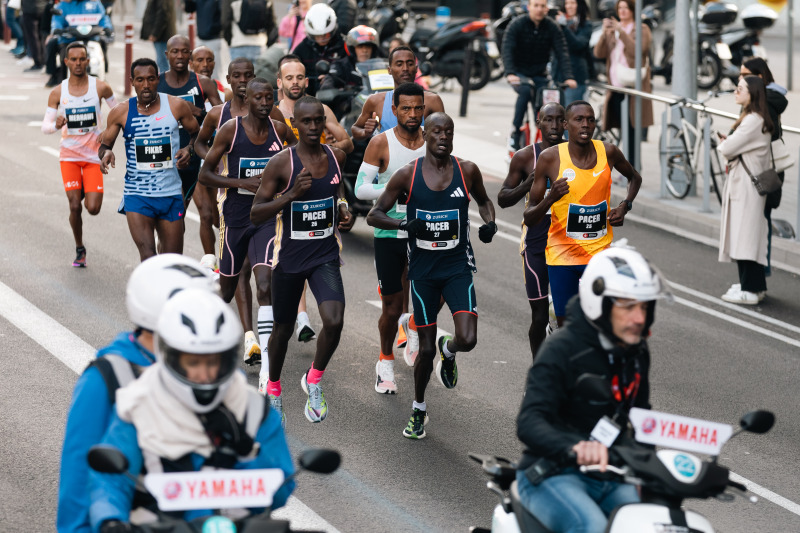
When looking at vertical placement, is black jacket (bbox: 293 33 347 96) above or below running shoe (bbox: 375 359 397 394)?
above

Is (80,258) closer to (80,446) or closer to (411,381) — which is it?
(411,381)

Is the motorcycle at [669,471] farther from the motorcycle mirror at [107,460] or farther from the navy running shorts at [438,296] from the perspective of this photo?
the navy running shorts at [438,296]

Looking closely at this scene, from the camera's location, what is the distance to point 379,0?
94.6 feet

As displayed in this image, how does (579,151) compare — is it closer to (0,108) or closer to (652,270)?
(652,270)

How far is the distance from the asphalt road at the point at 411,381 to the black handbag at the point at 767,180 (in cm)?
104

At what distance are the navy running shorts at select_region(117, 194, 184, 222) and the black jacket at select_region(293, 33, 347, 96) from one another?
391cm

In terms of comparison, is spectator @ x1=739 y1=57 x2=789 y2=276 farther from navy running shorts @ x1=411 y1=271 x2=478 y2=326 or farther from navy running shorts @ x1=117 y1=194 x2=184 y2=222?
navy running shorts @ x1=117 y1=194 x2=184 y2=222

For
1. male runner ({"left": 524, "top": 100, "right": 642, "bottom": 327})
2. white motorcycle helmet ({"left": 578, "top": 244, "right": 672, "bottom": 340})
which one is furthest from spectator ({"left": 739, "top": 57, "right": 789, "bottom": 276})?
white motorcycle helmet ({"left": 578, "top": 244, "right": 672, "bottom": 340})

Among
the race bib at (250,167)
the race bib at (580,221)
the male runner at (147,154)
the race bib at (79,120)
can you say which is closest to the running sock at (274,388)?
the race bib at (250,167)

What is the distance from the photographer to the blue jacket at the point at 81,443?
4.19m

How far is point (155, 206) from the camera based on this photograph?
1032cm

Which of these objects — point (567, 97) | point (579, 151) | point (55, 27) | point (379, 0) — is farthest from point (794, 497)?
point (379, 0)

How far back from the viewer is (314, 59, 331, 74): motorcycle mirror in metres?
13.5

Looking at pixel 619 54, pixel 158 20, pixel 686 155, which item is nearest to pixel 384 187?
pixel 686 155
